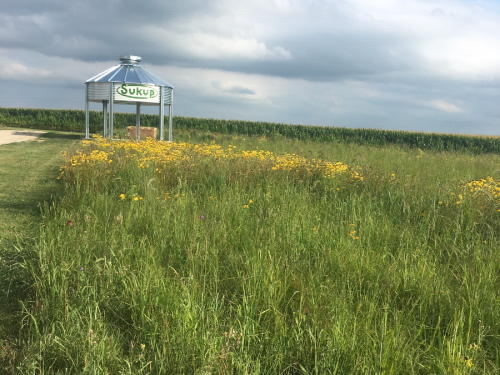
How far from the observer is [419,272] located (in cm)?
380

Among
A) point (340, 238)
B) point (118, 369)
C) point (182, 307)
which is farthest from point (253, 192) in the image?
point (118, 369)

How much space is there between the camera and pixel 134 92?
19.7 m

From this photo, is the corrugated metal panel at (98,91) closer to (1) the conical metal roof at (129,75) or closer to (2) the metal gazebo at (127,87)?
(2) the metal gazebo at (127,87)

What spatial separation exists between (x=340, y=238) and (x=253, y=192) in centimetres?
240

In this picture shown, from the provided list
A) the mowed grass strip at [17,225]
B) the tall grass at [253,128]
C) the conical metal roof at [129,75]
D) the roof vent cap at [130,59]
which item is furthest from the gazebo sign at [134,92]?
the tall grass at [253,128]

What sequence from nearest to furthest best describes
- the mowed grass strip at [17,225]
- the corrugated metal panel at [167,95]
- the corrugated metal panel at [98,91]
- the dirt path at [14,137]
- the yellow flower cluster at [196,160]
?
1. the mowed grass strip at [17,225]
2. the yellow flower cluster at [196,160]
3. the corrugated metal panel at [98,91]
4. the dirt path at [14,137]
5. the corrugated metal panel at [167,95]

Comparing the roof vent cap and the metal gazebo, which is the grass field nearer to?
the metal gazebo

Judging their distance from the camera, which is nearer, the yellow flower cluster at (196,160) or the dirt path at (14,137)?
the yellow flower cluster at (196,160)

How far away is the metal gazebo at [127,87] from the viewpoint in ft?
64.5

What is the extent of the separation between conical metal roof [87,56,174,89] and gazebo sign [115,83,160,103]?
0.96 ft

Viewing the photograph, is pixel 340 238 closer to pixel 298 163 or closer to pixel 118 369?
pixel 118 369

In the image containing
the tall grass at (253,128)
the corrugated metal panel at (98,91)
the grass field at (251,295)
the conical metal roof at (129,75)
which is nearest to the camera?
the grass field at (251,295)

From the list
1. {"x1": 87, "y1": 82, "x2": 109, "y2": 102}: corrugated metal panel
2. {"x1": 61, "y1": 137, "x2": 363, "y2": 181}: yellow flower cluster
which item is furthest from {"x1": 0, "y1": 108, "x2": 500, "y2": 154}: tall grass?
{"x1": 61, "y1": 137, "x2": 363, "y2": 181}: yellow flower cluster

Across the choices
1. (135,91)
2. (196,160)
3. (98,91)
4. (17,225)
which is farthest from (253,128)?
(17,225)
